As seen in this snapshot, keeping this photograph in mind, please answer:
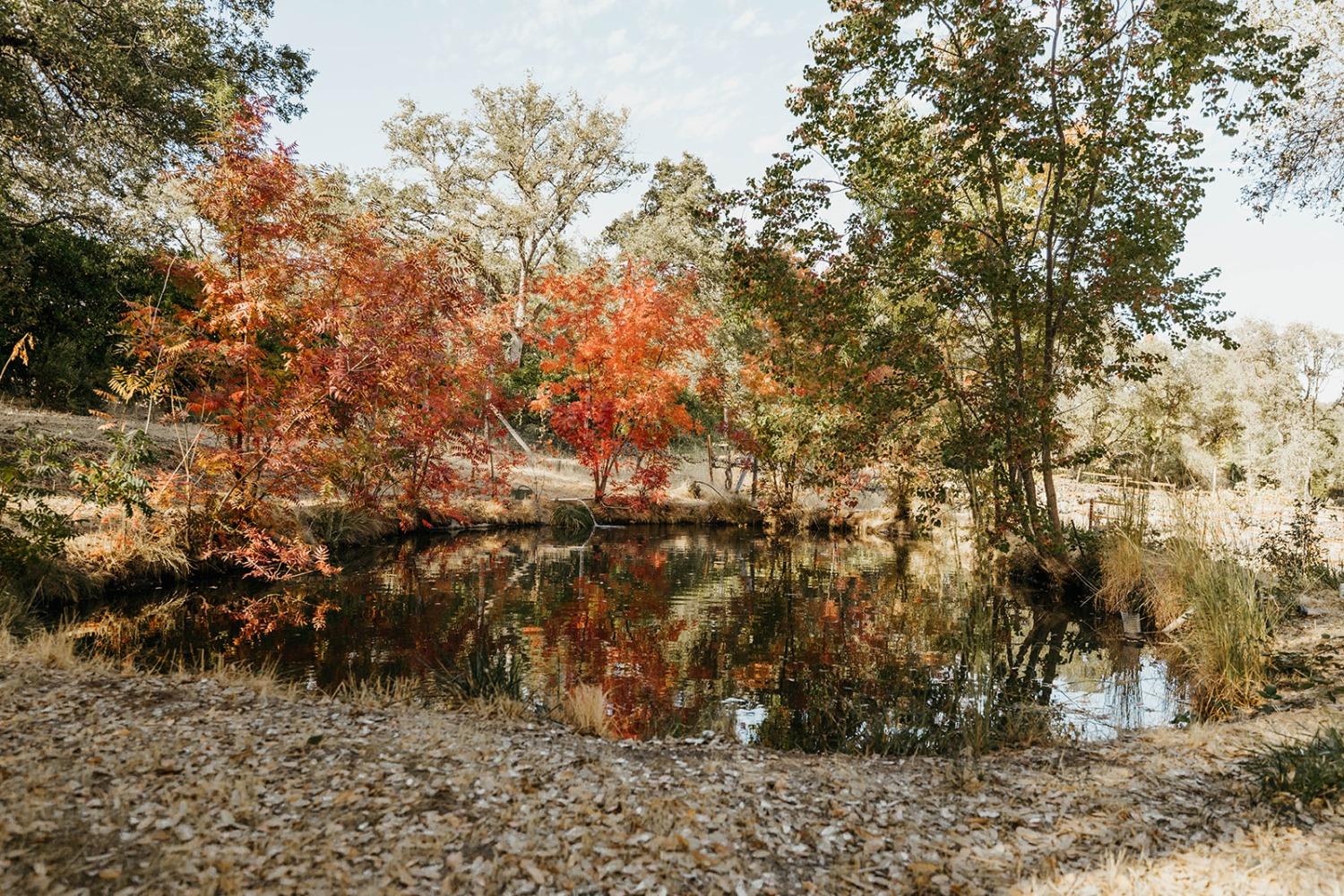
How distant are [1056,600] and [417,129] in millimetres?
28192

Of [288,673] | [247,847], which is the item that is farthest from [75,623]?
[247,847]

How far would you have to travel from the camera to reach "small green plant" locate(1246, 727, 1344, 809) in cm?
409

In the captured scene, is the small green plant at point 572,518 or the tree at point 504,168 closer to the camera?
the small green plant at point 572,518

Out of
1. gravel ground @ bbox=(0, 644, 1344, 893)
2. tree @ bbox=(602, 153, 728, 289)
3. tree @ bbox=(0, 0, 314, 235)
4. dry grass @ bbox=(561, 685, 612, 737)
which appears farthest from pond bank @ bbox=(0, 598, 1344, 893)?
tree @ bbox=(602, 153, 728, 289)

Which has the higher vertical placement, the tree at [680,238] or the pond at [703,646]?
the tree at [680,238]

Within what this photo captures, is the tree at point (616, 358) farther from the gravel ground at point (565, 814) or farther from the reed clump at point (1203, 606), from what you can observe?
the gravel ground at point (565, 814)

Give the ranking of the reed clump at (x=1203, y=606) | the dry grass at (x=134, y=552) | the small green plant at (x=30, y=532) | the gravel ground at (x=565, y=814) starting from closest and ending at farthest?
1. the gravel ground at (x=565, y=814)
2. the reed clump at (x=1203, y=606)
3. the small green plant at (x=30, y=532)
4. the dry grass at (x=134, y=552)

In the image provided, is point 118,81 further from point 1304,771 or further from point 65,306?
point 1304,771

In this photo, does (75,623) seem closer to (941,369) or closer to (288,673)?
(288,673)

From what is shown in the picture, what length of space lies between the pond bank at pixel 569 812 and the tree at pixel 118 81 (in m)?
9.90

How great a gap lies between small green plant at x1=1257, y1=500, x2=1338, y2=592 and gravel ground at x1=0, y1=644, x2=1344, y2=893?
568cm

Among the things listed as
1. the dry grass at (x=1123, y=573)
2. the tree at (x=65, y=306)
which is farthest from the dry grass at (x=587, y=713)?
the tree at (x=65, y=306)

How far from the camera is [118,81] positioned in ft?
39.7

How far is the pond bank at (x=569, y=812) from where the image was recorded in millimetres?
3381
